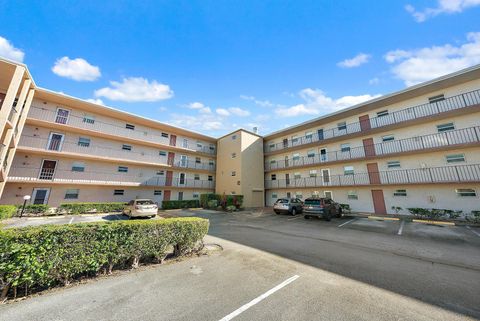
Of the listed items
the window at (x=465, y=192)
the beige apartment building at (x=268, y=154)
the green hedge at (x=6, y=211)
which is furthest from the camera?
the beige apartment building at (x=268, y=154)

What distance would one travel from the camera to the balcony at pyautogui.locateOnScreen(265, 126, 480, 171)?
13180 millimetres

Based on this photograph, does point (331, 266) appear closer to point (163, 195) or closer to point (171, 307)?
point (171, 307)

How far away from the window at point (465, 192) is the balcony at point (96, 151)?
26.3 metres

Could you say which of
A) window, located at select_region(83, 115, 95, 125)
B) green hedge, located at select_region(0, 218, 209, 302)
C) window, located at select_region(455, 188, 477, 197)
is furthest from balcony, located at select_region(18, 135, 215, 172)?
window, located at select_region(455, 188, 477, 197)

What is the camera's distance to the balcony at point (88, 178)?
48.1ft

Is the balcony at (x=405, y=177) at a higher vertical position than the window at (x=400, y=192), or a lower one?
higher

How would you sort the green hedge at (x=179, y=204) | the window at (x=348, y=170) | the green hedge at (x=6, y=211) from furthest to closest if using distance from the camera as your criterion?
1. the green hedge at (x=179, y=204)
2. the window at (x=348, y=170)
3. the green hedge at (x=6, y=211)

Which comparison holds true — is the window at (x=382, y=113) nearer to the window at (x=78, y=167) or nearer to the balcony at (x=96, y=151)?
the balcony at (x=96, y=151)

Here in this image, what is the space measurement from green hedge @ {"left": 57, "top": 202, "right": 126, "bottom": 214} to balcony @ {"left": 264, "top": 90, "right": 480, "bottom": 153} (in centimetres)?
2132

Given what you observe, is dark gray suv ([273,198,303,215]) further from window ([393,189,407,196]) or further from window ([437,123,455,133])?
window ([437,123,455,133])

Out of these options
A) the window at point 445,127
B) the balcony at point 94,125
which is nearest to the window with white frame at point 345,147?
the window at point 445,127

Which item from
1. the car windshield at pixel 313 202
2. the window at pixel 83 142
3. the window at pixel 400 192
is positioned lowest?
the car windshield at pixel 313 202

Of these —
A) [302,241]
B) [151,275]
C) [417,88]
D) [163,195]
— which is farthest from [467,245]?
[163,195]

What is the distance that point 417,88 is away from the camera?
14914 millimetres
